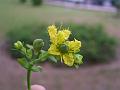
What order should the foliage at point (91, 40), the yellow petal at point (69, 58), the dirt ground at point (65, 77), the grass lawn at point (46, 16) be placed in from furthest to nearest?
the grass lawn at point (46, 16)
the foliage at point (91, 40)
the dirt ground at point (65, 77)
the yellow petal at point (69, 58)

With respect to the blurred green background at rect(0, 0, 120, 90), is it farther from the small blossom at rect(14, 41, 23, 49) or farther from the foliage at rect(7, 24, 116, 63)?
the small blossom at rect(14, 41, 23, 49)

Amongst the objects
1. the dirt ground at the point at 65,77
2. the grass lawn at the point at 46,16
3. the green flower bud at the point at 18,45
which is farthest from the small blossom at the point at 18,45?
the grass lawn at the point at 46,16

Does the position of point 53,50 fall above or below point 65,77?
above

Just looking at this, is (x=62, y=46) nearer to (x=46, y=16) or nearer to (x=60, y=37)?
(x=60, y=37)

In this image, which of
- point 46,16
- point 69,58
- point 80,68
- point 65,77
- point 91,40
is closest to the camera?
point 69,58

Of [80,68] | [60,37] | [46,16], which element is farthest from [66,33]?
[46,16]

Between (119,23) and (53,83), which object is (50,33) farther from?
(119,23)

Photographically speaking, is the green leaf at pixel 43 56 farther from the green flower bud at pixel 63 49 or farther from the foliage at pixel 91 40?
the foliage at pixel 91 40
